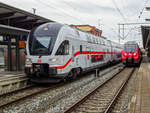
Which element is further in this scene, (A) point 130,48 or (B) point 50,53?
(A) point 130,48

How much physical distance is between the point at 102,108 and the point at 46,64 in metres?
4.34

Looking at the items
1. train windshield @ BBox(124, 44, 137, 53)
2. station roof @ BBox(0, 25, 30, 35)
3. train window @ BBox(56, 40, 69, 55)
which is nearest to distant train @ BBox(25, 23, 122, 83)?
train window @ BBox(56, 40, 69, 55)

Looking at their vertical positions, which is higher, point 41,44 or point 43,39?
point 43,39

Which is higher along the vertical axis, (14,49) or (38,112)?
(14,49)

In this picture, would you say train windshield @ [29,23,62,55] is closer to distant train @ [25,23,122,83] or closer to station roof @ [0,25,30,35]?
distant train @ [25,23,122,83]

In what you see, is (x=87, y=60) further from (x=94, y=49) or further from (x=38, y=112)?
(x=38, y=112)

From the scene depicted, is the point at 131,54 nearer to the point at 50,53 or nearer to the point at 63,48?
the point at 63,48

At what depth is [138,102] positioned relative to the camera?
21.6 ft

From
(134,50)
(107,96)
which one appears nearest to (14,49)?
(107,96)

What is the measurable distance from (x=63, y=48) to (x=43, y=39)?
116cm

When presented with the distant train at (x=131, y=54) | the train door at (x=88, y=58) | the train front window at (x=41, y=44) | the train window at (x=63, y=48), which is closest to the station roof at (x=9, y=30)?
the train front window at (x=41, y=44)

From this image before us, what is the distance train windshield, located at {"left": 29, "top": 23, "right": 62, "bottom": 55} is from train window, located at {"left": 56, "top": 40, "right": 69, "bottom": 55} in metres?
0.43

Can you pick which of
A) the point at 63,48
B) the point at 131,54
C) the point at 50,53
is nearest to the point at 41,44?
the point at 50,53

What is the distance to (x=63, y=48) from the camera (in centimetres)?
1048
